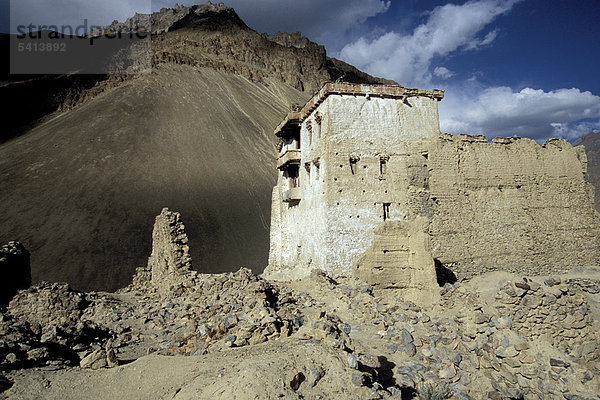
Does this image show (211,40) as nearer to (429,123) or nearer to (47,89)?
(47,89)

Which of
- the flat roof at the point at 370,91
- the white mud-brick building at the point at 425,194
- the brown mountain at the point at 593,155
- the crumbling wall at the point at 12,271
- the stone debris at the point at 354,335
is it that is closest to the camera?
the stone debris at the point at 354,335

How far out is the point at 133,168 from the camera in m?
38.9

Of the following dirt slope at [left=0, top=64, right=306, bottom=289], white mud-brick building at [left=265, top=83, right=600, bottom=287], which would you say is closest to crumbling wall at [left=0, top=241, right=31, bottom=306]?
white mud-brick building at [left=265, top=83, right=600, bottom=287]

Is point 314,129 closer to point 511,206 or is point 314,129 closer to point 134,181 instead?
point 511,206

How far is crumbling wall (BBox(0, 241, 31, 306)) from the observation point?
39.6 feet

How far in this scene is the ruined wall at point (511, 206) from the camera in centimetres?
1435

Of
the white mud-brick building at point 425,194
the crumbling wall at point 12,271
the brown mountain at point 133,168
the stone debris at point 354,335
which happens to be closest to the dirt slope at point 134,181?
the brown mountain at point 133,168

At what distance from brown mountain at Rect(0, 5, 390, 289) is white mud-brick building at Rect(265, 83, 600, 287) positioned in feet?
62.0

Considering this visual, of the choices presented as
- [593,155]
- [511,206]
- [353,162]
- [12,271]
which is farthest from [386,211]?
[593,155]

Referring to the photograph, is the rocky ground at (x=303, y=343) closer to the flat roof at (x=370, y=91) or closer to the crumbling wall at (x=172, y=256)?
the crumbling wall at (x=172, y=256)

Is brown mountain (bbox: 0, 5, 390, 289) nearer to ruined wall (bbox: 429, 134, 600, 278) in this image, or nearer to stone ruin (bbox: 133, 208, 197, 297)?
stone ruin (bbox: 133, 208, 197, 297)

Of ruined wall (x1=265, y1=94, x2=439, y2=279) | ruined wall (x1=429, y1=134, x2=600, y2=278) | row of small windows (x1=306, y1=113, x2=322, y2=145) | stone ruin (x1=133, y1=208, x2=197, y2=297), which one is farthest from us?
row of small windows (x1=306, y1=113, x2=322, y2=145)

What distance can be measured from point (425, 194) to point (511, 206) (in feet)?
12.6

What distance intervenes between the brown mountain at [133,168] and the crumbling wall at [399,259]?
19.8 m
